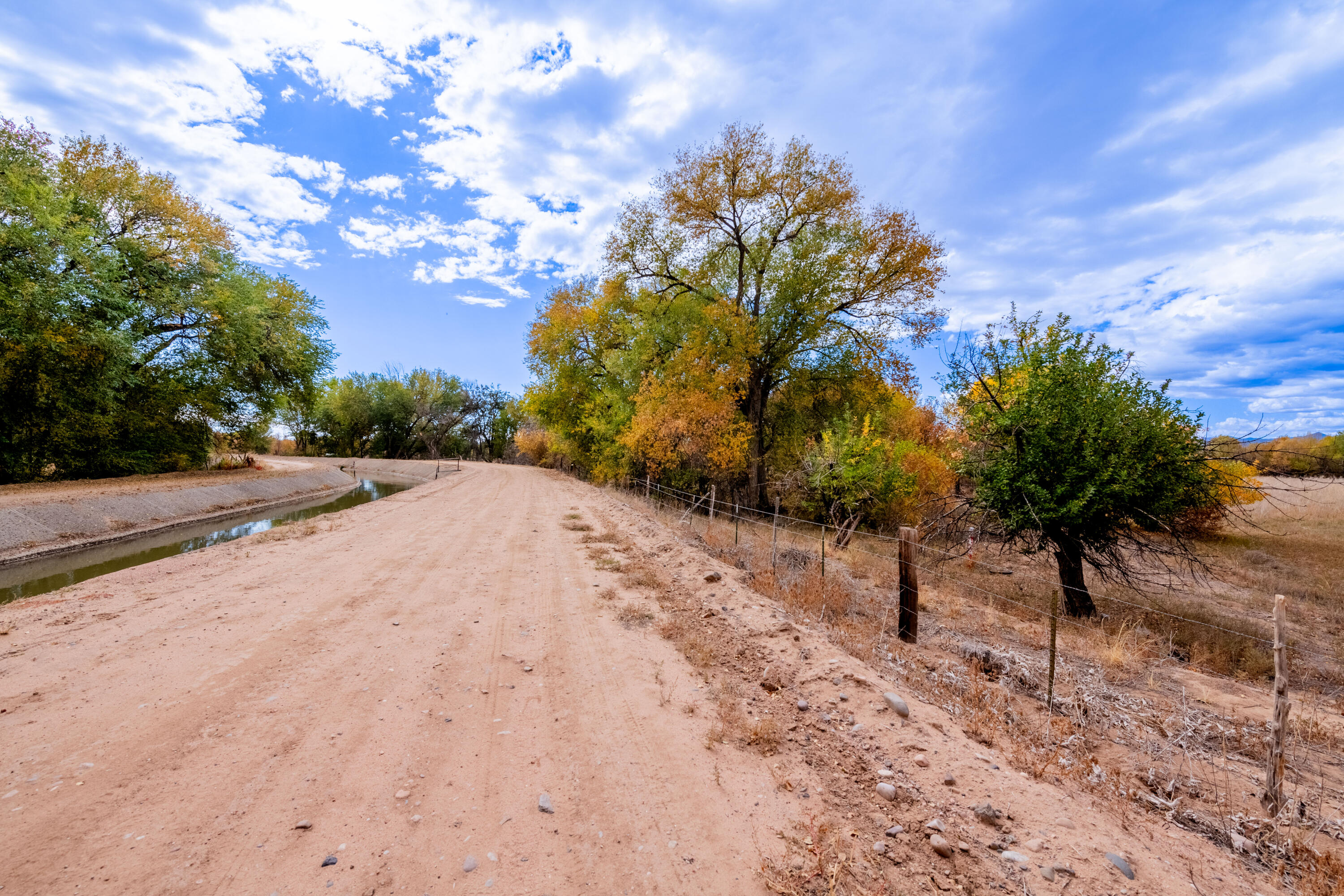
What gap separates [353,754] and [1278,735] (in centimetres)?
714

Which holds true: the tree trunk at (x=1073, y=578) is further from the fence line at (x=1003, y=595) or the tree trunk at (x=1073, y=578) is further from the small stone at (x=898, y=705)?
the small stone at (x=898, y=705)

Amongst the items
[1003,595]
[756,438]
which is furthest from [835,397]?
[1003,595]

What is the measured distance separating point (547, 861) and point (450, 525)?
44.0 feet

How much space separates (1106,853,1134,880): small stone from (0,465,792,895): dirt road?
6.47ft

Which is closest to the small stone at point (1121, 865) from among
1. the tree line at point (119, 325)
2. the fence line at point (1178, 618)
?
the fence line at point (1178, 618)

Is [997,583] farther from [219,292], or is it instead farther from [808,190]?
[219,292]

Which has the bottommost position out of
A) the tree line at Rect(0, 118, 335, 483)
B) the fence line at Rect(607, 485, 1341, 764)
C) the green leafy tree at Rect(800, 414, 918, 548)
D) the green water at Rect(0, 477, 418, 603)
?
the green water at Rect(0, 477, 418, 603)

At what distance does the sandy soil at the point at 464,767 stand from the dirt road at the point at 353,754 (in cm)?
2

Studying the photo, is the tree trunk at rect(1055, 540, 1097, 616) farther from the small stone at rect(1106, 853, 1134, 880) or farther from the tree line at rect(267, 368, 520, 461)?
the tree line at rect(267, 368, 520, 461)

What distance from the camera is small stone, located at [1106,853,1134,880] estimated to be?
9.37 ft

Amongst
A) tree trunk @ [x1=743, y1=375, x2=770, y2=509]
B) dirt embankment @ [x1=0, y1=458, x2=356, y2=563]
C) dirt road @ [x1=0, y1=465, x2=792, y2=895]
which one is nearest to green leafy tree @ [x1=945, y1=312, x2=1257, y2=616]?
dirt road @ [x1=0, y1=465, x2=792, y2=895]

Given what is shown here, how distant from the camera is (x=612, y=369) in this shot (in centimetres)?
2523

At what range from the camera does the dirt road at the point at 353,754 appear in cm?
288

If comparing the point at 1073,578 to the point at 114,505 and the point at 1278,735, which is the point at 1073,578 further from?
the point at 114,505
